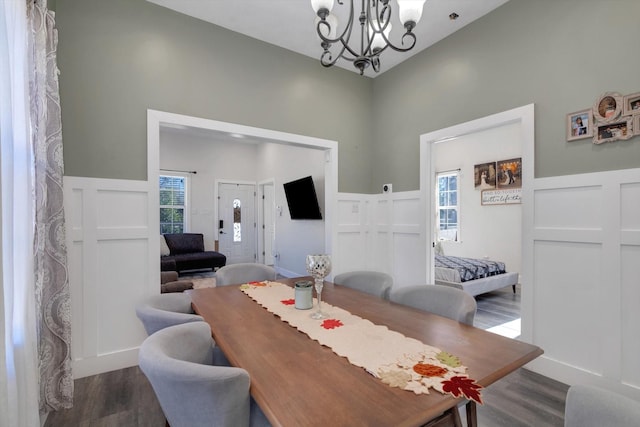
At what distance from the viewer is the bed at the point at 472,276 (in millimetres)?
4129

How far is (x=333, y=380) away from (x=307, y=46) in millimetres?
3494

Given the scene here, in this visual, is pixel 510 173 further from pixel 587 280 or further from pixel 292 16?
pixel 292 16

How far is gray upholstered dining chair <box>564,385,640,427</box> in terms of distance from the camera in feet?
2.62

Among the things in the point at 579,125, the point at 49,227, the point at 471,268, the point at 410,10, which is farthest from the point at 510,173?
the point at 49,227

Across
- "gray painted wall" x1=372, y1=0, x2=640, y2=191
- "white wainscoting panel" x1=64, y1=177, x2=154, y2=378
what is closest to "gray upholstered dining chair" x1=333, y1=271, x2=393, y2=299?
"gray painted wall" x1=372, y1=0, x2=640, y2=191

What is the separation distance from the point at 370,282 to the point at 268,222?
5.85 metres

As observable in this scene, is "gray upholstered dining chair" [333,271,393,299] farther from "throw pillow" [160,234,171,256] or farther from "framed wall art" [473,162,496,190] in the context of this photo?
"throw pillow" [160,234,171,256]

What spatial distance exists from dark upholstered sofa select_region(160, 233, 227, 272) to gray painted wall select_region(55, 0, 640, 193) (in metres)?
3.77

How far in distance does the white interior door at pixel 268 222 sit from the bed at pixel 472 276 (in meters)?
4.36

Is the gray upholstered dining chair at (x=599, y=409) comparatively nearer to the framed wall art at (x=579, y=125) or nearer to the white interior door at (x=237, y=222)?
the framed wall art at (x=579, y=125)

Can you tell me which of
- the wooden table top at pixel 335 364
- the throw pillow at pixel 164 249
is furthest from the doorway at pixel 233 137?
the throw pillow at pixel 164 249

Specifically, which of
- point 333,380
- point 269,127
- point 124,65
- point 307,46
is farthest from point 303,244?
point 333,380

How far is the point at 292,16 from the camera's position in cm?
292

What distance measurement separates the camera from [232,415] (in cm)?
89
